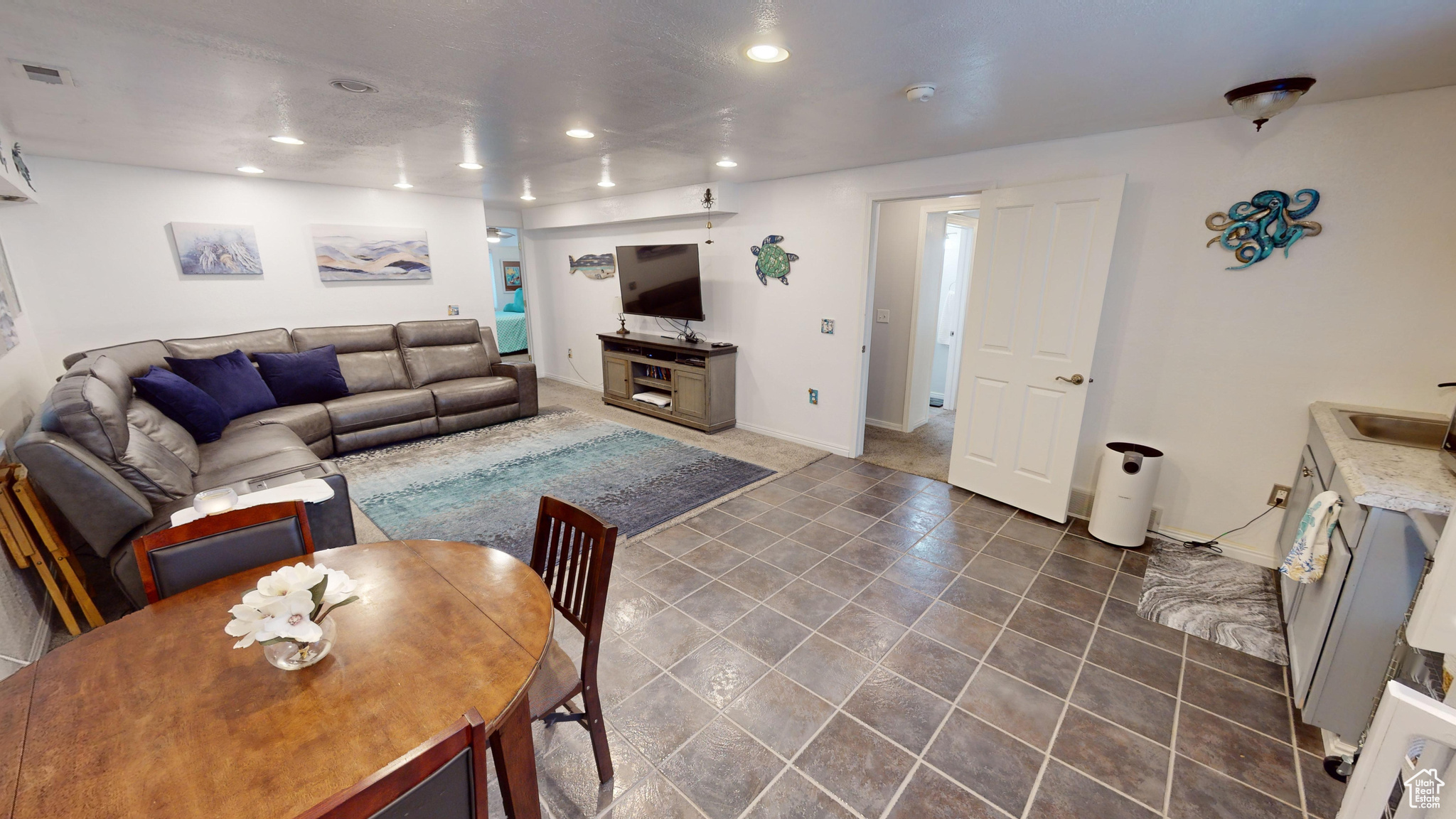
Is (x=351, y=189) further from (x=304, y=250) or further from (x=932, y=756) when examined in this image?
(x=932, y=756)

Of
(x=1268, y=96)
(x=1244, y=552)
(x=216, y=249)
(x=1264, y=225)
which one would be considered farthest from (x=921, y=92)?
(x=216, y=249)

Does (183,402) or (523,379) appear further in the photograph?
(523,379)

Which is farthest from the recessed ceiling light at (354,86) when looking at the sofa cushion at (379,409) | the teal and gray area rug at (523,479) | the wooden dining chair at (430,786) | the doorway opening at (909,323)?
the doorway opening at (909,323)

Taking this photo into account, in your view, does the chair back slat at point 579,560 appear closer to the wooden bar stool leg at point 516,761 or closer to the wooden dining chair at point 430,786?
the wooden bar stool leg at point 516,761

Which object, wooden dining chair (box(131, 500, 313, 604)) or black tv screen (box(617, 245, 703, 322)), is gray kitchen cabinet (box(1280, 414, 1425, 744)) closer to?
wooden dining chair (box(131, 500, 313, 604))

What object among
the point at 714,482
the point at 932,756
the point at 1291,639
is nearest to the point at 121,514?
the point at 714,482

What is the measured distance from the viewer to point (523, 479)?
12.0 feet

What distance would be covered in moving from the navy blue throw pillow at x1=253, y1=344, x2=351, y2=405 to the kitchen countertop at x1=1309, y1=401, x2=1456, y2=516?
569cm

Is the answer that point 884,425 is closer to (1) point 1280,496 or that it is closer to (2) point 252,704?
(1) point 1280,496

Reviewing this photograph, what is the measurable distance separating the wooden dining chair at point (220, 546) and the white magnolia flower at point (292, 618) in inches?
22.2

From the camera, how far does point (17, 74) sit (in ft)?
6.55

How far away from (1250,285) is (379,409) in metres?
5.52

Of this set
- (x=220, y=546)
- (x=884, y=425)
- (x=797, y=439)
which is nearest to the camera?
(x=220, y=546)

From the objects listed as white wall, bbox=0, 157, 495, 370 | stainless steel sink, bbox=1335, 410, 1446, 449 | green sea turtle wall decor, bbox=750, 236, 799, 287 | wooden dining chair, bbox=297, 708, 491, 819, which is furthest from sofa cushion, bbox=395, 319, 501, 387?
stainless steel sink, bbox=1335, 410, 1446, 449
